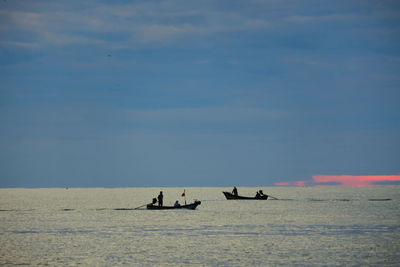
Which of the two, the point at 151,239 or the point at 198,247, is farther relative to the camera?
the point at 151,239

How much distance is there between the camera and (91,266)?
38.7 meters

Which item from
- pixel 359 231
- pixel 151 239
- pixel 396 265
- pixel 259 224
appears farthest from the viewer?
pixel 259 224

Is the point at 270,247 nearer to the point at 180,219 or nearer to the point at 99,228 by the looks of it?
the point at 99,228

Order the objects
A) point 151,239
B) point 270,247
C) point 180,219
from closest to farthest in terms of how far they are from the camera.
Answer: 1. point 270,247
2. point 151,239
3. point 180,219

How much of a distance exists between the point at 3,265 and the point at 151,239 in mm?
16831

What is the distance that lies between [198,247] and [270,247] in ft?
18.6

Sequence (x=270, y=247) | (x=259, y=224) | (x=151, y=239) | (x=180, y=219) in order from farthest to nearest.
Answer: (x=180, y=219) < (x=259, y=224) < (x=151, y=239) < (x=270, y=247)

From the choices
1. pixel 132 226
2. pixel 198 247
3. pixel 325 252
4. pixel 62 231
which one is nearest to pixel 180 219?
pixel 132 226

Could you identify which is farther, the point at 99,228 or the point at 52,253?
the point at 99,228

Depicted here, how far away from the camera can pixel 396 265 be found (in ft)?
125

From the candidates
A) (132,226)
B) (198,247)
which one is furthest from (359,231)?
(132,226)

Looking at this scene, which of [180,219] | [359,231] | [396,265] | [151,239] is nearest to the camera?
[396,265]

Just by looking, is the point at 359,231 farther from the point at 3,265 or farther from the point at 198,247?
the point at 3,265

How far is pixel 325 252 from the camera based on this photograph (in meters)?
44.1
